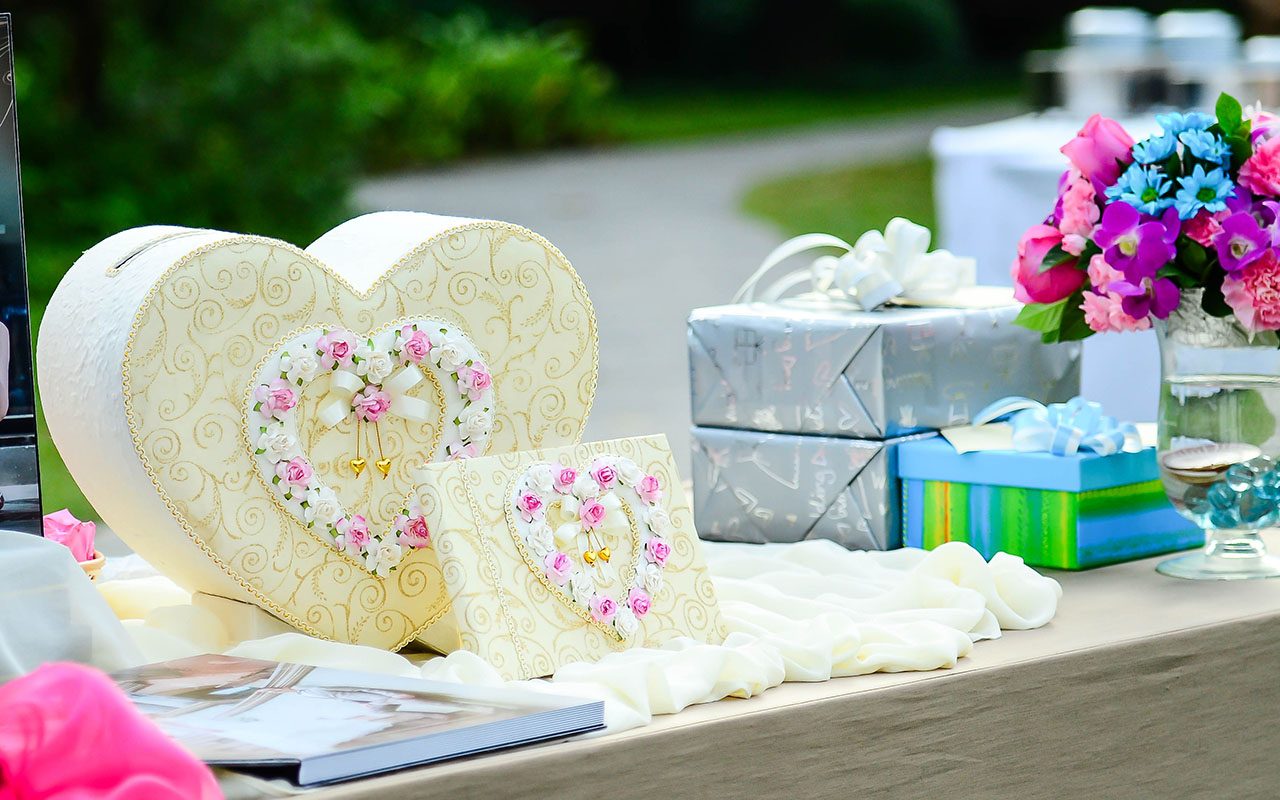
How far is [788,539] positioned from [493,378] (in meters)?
0.42

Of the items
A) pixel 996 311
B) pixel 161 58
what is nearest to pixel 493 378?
pixel 996 311

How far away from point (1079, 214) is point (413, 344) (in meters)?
0.60

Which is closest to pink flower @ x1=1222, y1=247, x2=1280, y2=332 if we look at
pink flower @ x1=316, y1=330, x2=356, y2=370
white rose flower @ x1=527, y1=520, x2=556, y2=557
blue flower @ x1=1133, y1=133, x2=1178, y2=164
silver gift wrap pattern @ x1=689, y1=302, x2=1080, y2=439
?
blue flower @ x1=1133, y1=133, x2=1178, y2=164

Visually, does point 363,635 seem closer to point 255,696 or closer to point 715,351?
point 255,696

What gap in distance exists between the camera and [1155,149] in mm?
1394

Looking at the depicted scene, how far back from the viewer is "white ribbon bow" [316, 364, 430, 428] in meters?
1.25

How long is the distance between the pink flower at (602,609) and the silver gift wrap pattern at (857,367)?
40 centimetres

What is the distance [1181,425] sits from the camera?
1404 millimetres

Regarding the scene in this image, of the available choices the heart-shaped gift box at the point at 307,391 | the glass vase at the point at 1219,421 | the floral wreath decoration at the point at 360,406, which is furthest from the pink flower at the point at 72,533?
the glass vase at the point at 1219,421

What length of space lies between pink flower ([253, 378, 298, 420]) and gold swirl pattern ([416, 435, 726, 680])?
114mm

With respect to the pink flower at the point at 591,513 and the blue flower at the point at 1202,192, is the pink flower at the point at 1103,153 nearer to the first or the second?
the blue flower at the point at 1202,192

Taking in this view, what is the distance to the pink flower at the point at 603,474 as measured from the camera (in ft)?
4.19

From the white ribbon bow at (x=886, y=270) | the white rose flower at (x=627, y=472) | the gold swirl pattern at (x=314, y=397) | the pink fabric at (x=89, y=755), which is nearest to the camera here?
the pink fabric at (x=89, y=755)

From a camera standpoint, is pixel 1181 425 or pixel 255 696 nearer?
pixel 255 696
